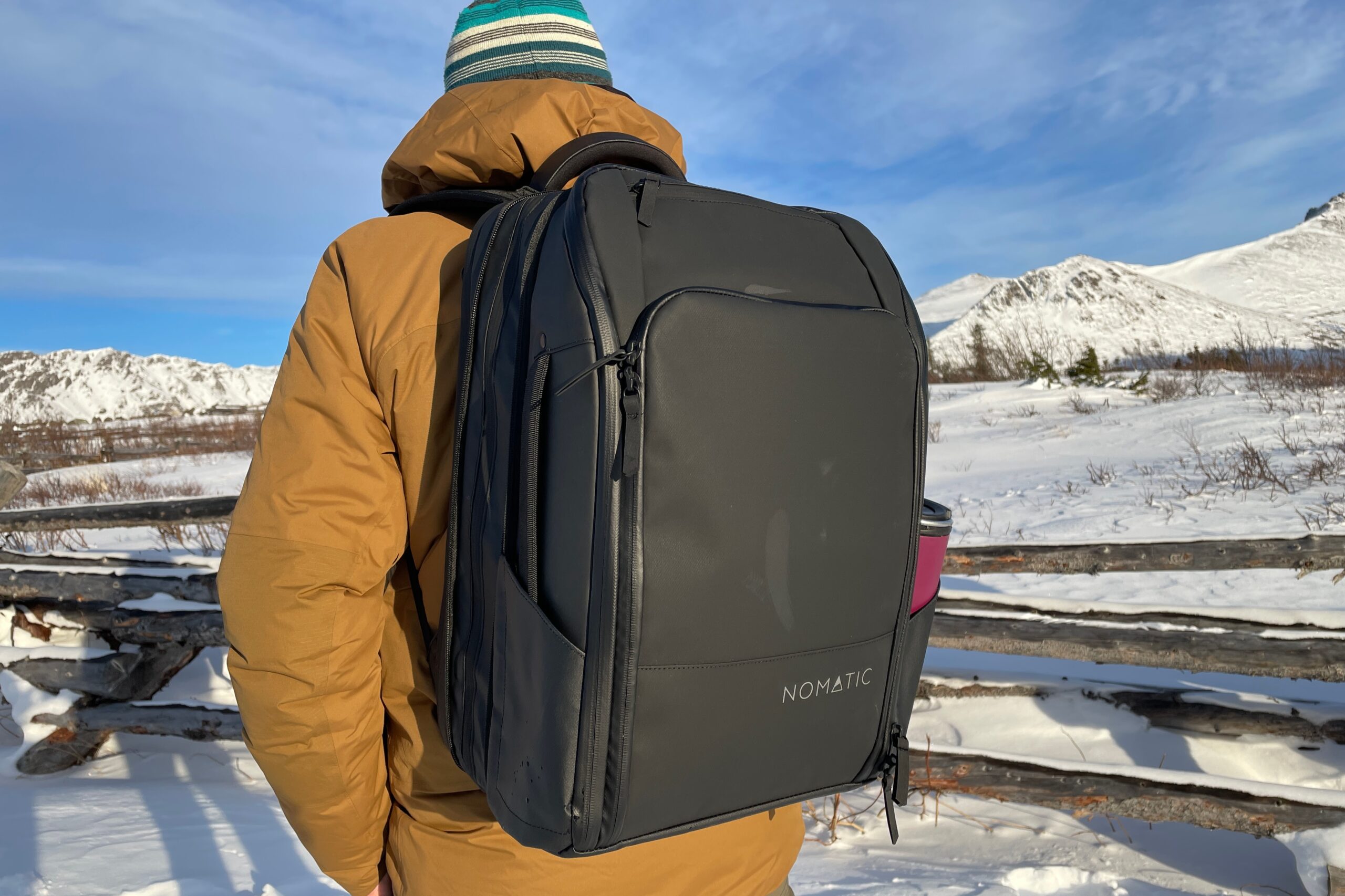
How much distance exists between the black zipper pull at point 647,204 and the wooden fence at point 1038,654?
2.69 metres

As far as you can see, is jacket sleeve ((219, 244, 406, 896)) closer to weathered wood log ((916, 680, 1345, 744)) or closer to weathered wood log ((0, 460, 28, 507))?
weathered wood log ((916, 680, 1345, 744))

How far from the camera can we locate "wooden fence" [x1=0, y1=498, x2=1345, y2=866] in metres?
2.72

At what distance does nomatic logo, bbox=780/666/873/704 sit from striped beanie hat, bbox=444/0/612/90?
1.00 metres

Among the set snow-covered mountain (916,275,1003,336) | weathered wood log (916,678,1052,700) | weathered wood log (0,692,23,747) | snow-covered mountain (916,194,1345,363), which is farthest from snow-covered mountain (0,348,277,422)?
weathered wood log (916,678,1052,700)

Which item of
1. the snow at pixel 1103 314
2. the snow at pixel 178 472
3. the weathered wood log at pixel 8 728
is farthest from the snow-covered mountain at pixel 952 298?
the weathered wood log at pixel 8 728

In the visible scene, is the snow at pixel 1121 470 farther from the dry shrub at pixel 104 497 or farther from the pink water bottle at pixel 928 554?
the dry shrub at pixel 104 497

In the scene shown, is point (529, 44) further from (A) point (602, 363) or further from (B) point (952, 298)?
(B) point (952, 298)

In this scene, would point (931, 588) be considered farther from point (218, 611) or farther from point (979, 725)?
point (218, 611)

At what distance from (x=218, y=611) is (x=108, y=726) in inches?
29.1

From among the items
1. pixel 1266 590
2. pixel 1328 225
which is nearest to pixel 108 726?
pixel 1266 590

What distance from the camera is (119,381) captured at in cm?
13438

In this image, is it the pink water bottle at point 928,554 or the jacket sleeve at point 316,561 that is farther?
the pink water bottle at point 928,554

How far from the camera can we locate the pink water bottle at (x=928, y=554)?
1249 mm

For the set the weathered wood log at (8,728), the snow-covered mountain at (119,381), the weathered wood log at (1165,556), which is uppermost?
the snow-covered mountain at (119,381)
